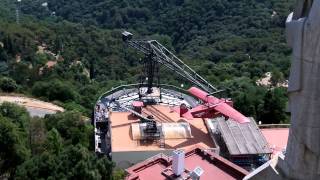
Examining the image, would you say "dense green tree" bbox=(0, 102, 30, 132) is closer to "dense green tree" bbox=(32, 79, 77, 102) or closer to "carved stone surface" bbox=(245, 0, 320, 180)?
"dense green tree" bbox=(32, 79, 77, 102)

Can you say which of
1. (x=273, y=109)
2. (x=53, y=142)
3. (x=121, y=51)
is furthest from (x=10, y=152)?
(x=121, y=51)

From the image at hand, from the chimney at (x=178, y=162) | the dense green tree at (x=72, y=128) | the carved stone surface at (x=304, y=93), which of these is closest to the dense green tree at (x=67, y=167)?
the chimney at (x=178, y=162)

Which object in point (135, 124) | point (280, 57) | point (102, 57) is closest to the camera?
point (135, 124)

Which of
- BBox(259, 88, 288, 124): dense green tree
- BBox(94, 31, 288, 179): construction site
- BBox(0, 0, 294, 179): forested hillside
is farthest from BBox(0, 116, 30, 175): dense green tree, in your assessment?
BBox(259, 88, 288, 124): dense green tree

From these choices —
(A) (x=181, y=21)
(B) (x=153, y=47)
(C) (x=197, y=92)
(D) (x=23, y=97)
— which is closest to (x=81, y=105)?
(D) (x=23, y=97)

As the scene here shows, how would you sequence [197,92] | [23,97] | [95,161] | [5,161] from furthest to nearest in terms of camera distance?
1. [23,97]
2. [197,92]
3. [5,161]
4. [95,161]

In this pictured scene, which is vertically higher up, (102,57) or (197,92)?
(102,57)

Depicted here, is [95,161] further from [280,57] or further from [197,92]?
[280,57]
